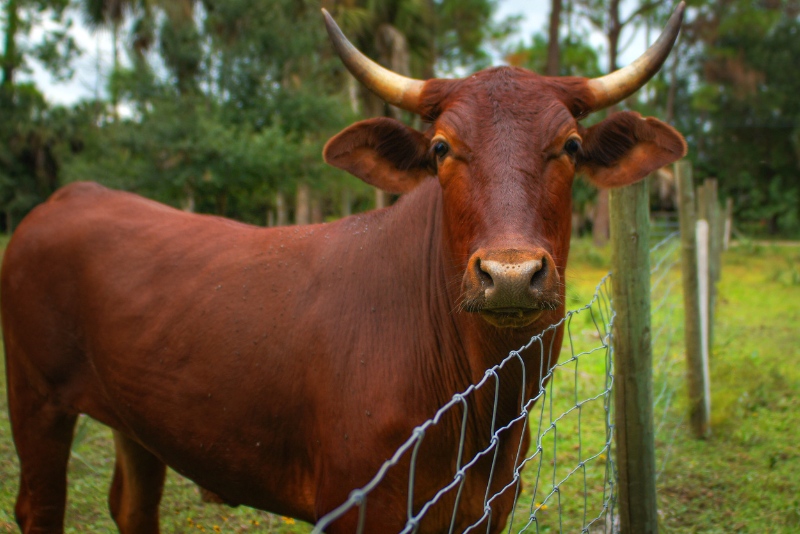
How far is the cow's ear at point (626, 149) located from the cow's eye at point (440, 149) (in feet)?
1.91

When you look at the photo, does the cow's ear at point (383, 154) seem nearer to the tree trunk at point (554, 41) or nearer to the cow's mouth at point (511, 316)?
the cow's mouth at point (511, 316)

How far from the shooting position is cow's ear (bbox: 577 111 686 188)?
2.88 m

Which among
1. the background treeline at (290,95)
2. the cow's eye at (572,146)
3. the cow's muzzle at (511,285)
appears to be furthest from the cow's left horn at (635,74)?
the background treeline at (290,95)

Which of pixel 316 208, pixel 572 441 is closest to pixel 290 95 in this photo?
pixel 316 208

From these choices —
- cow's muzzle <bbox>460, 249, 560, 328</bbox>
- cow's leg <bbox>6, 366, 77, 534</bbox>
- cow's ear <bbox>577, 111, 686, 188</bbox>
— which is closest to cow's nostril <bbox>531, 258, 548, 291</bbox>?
cow's muzzle <bbox>460, 249, 560, 328</bbox>

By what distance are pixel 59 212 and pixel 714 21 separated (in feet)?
113

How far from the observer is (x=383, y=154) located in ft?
9.68

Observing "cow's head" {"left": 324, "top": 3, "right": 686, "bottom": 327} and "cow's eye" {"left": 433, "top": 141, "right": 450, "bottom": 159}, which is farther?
"cow's eye" {"left": 433, "top": 141, "right": 450, "bottom": 159}

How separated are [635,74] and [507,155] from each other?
2.51ft

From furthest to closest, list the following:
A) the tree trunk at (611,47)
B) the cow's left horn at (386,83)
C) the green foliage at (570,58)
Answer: the green foliage at (570,58) → the tree trunk at (611,47) → the cow's left horn at (386,83)

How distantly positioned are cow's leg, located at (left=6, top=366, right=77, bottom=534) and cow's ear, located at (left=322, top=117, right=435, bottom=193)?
200cm

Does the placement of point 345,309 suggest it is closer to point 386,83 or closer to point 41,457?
point 386,83

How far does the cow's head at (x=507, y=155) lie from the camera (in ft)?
7.14

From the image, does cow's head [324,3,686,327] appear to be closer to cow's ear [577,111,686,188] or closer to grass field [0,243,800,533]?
cow's ear [577,111,686,188]
